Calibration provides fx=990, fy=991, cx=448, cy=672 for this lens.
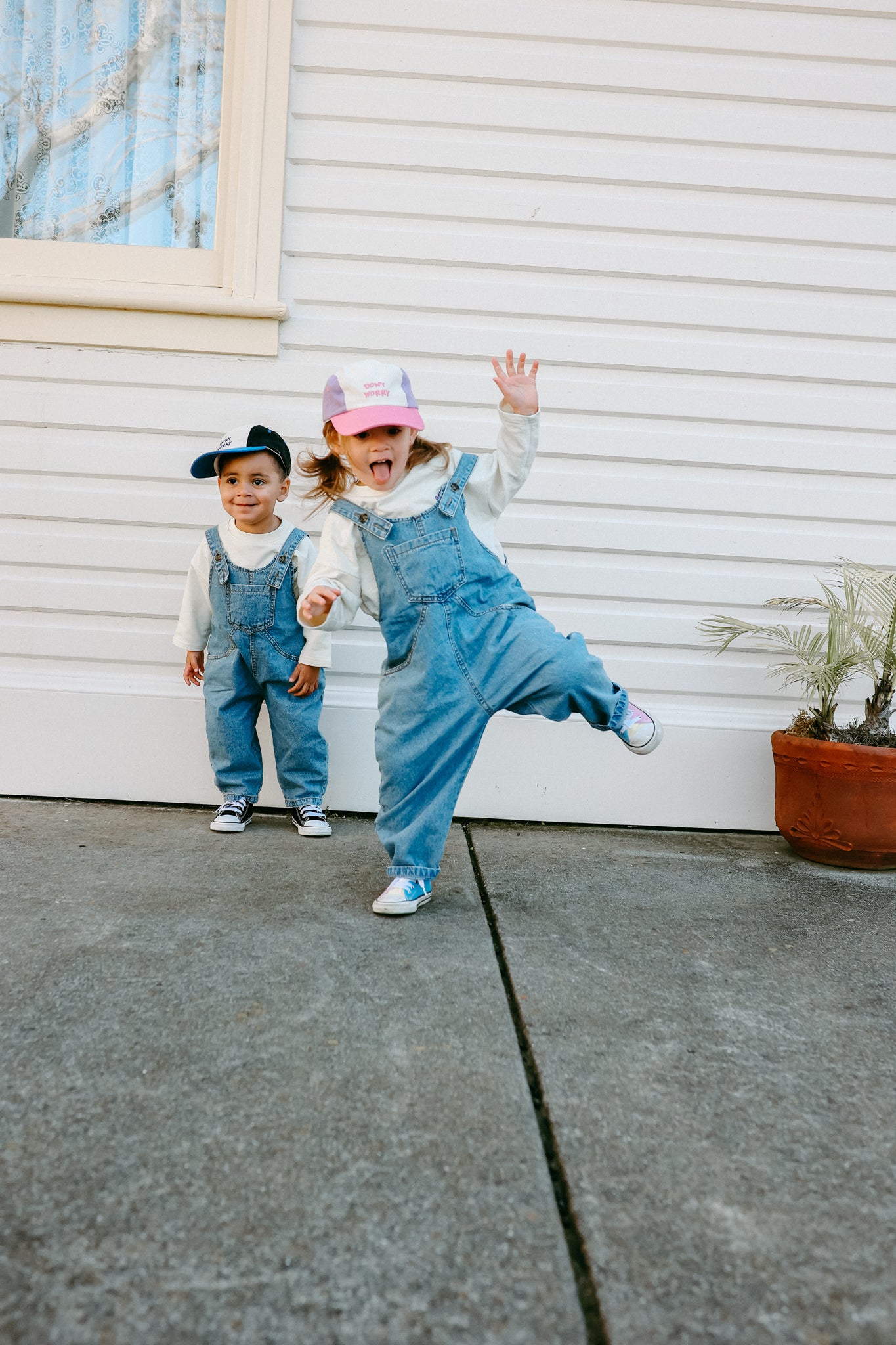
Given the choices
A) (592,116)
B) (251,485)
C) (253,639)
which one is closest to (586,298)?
(592,116)

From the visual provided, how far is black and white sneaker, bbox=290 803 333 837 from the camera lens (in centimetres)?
288

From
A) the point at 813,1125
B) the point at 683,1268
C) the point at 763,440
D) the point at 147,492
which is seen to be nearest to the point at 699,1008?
the point at 813,1125

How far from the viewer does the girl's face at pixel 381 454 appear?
2.37 metres

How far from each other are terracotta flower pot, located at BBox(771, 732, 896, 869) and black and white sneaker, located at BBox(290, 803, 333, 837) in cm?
137

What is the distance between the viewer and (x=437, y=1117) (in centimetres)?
135

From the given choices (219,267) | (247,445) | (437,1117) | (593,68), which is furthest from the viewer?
(219,267)

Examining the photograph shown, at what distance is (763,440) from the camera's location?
315 cm

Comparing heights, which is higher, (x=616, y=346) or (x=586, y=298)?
(x=586, y=298)

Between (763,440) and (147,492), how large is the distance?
1.95m

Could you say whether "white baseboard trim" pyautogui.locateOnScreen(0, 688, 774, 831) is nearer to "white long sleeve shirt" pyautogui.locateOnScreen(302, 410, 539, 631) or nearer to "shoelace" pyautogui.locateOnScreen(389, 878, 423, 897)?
"white long sleeve shirt" pyautogui.locateOnScreen(302, 410, 539, 631)

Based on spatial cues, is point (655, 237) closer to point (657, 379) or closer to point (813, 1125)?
point (657, 379)

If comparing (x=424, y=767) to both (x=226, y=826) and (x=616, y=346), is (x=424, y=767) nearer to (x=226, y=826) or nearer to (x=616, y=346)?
(x=226, y=826)

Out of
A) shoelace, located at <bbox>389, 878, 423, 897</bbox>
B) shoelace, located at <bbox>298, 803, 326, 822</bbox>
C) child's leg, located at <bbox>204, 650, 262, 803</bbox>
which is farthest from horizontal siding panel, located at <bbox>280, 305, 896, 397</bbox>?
shoelace, located at <bbox>389, 878, 423, 897</bbox>

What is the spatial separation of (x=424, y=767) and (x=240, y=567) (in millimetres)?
972
